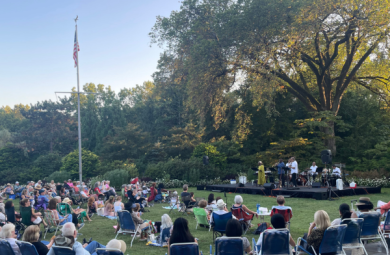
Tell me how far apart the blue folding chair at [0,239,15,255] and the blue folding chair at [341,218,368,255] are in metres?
5.02

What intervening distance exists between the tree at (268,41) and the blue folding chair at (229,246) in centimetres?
1521

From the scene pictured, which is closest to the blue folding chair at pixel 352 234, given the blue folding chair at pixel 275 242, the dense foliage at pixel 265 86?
the blue folding chair at pixel 275 242

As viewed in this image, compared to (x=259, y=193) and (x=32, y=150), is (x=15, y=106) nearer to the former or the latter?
(x=32, y=150)

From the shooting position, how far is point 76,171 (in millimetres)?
26531

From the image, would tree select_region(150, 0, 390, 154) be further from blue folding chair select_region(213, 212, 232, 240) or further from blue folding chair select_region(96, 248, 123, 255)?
blue folding chair select_region(96, 248, 123, 255)

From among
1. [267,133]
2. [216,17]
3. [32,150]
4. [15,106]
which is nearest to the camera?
[216,17]

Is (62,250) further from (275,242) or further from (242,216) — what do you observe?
(242,216)

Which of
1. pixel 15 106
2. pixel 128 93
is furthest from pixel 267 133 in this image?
pixel 15 106

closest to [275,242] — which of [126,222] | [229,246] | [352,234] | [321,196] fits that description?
[229,246]

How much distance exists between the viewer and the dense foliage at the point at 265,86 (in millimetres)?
18188

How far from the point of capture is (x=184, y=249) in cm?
427

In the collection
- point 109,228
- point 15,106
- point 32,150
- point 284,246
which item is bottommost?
point 109,228

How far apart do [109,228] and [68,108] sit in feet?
111

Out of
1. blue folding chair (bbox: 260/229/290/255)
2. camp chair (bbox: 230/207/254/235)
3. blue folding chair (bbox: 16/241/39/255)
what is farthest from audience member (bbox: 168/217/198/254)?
camp chair (bbox: 230/207/254/235)
